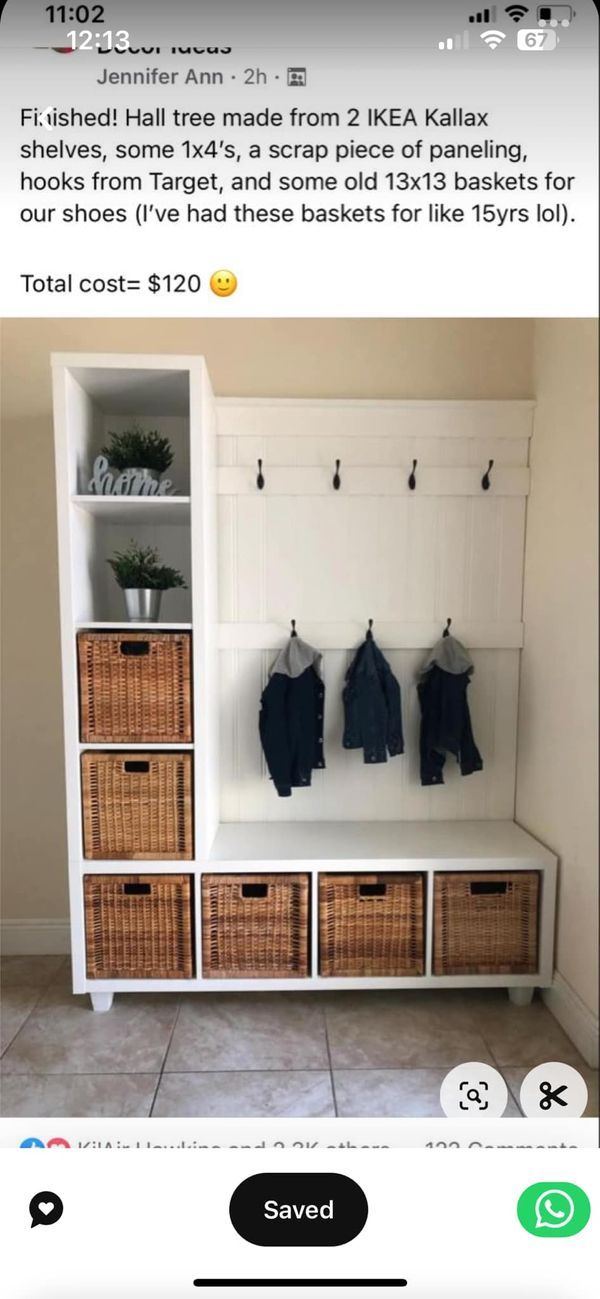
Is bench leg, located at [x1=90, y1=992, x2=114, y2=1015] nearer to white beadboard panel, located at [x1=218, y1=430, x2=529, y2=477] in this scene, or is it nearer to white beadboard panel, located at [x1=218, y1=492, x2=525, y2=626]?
white beadboard panel, located at [x1=218, y1=492, x2=525, y2=626]

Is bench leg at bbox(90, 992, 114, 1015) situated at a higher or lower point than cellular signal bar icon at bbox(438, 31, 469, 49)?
lower

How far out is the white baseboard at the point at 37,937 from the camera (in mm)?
459

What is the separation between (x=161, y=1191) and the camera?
1.23 ft

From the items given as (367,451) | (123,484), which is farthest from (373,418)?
(123,484)

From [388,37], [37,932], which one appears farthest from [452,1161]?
[388,37]

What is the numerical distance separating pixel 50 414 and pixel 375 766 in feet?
1.93

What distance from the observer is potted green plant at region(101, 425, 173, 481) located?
0.61 meters

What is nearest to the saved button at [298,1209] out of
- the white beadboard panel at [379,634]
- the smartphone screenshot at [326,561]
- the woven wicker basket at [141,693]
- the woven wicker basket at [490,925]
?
the smartphone screenshot at [326,561]

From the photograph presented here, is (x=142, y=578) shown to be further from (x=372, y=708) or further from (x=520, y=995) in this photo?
(x=520, y=995)

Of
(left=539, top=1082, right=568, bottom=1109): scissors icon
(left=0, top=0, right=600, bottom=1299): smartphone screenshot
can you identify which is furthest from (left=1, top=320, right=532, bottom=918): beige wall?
(left=539, top=1082, right=568, bottom=1109): scissors icon

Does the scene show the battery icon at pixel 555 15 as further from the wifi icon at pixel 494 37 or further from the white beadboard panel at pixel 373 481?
the white beadboard panel at pixel 373 481

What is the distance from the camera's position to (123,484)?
0.61 m

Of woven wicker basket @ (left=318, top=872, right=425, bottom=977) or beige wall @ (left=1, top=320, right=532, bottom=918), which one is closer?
beige wall @ (left=1, top=320, right=532, bottom=918)

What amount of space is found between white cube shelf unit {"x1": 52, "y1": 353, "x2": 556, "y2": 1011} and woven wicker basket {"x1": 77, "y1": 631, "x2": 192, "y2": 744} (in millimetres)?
41
